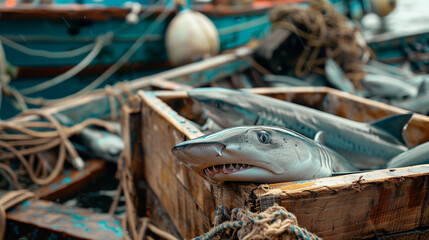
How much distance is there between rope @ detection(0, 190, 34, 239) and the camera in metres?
2.08

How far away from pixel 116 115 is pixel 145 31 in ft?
9.53

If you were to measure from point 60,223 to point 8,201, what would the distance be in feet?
1.30

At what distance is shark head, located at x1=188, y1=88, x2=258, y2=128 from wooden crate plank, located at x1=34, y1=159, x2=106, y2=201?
1.53 metres

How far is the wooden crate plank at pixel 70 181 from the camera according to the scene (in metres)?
2.77

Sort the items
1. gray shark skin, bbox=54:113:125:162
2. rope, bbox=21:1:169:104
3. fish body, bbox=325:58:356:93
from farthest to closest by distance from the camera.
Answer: rope, bbox=21:1:169:104 → fish body, bbox=325:58:356:93 → gray shark skin, bbox=54:113:125:162

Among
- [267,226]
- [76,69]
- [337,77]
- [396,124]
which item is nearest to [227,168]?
[267,226]

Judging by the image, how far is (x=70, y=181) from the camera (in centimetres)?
295

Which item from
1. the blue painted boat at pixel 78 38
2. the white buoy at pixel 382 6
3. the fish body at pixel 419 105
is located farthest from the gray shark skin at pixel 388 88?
the white buoy at pixel 382 6

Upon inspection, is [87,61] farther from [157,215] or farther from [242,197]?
[242,197]

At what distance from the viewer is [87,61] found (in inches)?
215

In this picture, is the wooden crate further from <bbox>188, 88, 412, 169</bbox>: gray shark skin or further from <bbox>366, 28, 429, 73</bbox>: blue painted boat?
<bbox>366, 28, 429, 73</bbox>: blue painted boat

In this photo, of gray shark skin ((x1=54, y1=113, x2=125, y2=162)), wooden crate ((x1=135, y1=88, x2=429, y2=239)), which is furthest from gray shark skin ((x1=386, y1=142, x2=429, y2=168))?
gray shark skin ((x1=54, y1=113, x2=125, y2=162))

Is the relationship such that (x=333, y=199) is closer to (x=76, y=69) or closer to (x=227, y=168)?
(x=227, y=168)

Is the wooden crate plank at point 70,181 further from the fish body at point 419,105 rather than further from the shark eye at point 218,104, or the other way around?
the fish body at point 419,105
